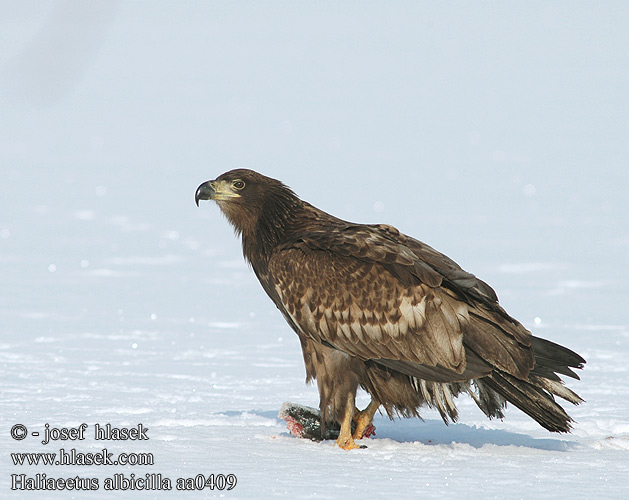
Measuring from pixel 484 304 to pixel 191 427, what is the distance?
2.37 metres

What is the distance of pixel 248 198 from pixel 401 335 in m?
1.95

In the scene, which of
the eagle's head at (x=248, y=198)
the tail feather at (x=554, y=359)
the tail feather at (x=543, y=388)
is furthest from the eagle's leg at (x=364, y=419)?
the eagle's head at (x=248, y=198)

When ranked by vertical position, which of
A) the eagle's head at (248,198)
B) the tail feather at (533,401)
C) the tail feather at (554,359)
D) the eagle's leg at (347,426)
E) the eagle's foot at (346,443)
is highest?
the eagle's head at (248,198)

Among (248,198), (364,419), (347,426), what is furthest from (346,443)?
(248,198)

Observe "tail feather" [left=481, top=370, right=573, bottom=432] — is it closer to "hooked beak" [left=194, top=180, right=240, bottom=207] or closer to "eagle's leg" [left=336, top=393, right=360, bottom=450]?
"eagle's leg" [left=336, top=393, right=360, bottom=450]

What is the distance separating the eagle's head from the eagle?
21.7 inches

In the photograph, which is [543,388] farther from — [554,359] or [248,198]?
[248,198]

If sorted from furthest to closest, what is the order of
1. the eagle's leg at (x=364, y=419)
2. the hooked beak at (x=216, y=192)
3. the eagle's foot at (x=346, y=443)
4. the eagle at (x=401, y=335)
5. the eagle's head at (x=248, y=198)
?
1. the hooked beak at (x=216, y=192)
2. the eagle's head at (x=248, y=198)
3. the eagle's leg at (x=364, y=419)
4. the eagle's foot at (x=346, y=443)
5. the eagle at (x=401, y=335)

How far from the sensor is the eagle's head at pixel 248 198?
8.18m

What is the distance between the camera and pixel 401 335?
715 centimetres

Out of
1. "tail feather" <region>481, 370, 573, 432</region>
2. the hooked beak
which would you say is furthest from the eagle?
the hooked beak

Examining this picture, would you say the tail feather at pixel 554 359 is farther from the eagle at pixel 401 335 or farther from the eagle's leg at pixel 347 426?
the eagle's leg at pixel 347 426

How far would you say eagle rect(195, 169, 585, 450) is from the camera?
707cm

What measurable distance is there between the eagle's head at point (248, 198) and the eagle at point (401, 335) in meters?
0.55
